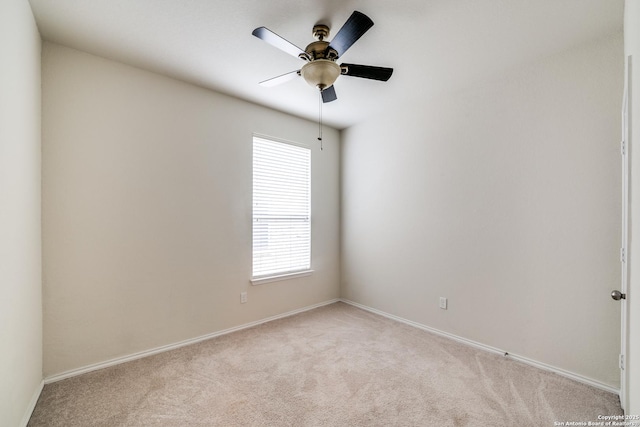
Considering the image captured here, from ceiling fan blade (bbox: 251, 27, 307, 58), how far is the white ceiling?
22 cm

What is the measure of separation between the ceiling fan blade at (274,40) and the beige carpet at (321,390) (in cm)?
240

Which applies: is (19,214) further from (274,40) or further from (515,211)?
(515,211)

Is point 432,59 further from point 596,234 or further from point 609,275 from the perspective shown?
point 609,275

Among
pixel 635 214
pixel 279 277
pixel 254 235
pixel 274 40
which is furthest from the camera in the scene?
pixel 279 277

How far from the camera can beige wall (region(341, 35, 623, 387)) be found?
2.15 meters

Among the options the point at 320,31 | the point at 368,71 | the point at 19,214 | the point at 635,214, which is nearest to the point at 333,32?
the point at 320,31

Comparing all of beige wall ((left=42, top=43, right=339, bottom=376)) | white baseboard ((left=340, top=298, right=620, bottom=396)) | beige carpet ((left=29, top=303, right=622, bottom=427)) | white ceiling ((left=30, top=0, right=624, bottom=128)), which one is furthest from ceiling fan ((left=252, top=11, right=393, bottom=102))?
white baseboard ((left=340, top=298, right=620, bottom=396))

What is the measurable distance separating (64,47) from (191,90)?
0.96m

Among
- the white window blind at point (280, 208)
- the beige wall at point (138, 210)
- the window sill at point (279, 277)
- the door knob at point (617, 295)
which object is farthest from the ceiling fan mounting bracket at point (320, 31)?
the window sill at point (279, 277)

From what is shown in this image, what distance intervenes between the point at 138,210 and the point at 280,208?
1553mm

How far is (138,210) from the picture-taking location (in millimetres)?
2582

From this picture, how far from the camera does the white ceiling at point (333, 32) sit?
1.83 m

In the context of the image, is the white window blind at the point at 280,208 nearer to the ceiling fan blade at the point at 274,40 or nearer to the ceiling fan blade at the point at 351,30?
the ceiling fan blade at the point at 274,40

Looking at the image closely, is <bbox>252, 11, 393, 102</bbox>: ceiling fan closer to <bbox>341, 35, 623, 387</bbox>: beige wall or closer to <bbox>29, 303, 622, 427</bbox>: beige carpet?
<bbox>341, 35, 623, 387</bbox>: beige wall
